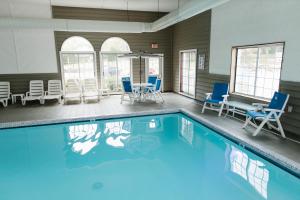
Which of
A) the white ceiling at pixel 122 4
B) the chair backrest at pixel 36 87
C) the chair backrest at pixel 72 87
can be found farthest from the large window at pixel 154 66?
the chair backrest at pixel 36 87

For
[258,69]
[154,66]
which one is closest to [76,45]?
[154,66]

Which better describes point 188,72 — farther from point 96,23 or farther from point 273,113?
point 273,113

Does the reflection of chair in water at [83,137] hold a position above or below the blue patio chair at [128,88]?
below

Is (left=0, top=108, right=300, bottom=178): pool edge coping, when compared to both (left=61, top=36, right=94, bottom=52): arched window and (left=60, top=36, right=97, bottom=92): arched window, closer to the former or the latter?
(left=60, top=36, right=97, bottom=92): arched window

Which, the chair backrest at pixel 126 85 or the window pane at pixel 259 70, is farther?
the chair backrest at pixel 126 85

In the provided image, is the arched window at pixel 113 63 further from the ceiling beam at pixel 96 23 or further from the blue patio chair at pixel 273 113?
the blue patio chair at pixel 273 113

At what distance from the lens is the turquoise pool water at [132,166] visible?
2715mm

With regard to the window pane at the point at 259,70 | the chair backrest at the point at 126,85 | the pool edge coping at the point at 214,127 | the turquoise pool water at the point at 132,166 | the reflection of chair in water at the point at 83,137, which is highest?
the window pane at the point at 259,70

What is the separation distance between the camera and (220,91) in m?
5.76

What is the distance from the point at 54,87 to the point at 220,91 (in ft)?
18.3

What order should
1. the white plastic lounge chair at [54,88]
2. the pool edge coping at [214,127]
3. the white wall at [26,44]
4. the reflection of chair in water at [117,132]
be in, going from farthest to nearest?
1. the white plastic lounge chair at [54,88]
2. the white wall at [26,44]
3. the reflection of chair in water at [117,132]
4. the pool edge coping at [214,127]

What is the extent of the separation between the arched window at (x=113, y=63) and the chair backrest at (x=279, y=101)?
5.61 m

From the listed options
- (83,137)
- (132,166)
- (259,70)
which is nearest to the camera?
(132,166)

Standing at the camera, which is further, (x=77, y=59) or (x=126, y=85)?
(x=77, y=59)
